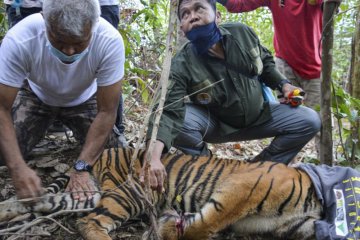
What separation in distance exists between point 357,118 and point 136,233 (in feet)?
7.05

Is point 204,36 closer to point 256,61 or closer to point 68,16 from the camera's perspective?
point 256,61

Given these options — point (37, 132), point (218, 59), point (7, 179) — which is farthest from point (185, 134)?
point (7, 179)

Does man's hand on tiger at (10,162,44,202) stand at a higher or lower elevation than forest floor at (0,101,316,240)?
higher

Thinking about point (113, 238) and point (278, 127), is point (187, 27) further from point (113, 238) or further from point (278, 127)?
point (113, 238)

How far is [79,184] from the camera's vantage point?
324 centimetres

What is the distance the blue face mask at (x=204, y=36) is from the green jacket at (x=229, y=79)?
0.35 ft

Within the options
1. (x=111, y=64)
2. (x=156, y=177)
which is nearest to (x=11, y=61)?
(x=111, y=64)

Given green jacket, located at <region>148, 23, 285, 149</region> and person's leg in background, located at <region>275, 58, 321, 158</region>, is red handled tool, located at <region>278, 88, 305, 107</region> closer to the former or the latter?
green jacket, located at <region>148, 23, 285, 149</region>

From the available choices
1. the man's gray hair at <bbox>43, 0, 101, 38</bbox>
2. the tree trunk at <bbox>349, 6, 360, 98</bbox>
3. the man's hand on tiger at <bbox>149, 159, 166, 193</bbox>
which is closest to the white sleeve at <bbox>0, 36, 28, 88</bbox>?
the man's gray hair at <bbox>43, 0, 101, 38</bbox>

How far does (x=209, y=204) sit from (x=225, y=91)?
1.18 m

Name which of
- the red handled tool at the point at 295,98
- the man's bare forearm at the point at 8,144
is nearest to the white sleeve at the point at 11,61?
the man's bare forearm at the point at 8,144

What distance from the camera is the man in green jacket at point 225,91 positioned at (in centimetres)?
371

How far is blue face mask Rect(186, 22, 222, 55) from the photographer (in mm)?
3684

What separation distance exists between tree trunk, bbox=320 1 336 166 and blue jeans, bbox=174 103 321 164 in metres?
0.34
